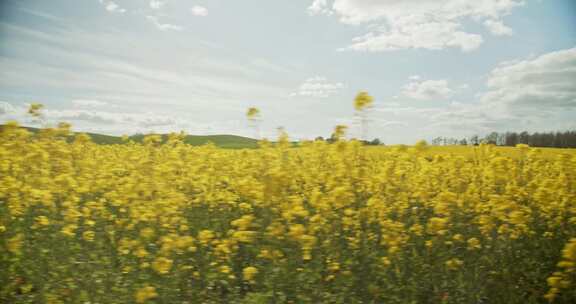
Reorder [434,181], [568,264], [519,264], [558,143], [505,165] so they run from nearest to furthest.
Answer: [568,264] → [519,264] → [505,165] → [434,181] → [558,143]

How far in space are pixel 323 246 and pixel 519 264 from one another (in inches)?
73.5

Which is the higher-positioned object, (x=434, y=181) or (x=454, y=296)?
(x=434, y=181)

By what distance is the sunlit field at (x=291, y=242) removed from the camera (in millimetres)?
3445

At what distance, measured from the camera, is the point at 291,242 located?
3.46 metres

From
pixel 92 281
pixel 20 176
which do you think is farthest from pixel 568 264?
pixel 20 176

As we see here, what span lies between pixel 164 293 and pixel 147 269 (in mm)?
718

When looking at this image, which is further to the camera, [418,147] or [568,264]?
[418,147]

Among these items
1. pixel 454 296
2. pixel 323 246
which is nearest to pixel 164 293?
pixel 323 246

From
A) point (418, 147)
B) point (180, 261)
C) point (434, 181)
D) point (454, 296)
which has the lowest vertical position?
point (454, 296)

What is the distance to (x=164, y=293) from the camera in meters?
3.25

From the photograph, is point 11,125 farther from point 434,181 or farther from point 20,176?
point 434,181

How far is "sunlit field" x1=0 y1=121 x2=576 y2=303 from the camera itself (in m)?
3.45

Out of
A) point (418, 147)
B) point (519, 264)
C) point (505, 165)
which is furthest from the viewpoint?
point (505, 165)

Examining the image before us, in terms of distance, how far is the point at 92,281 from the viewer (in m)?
3.49
